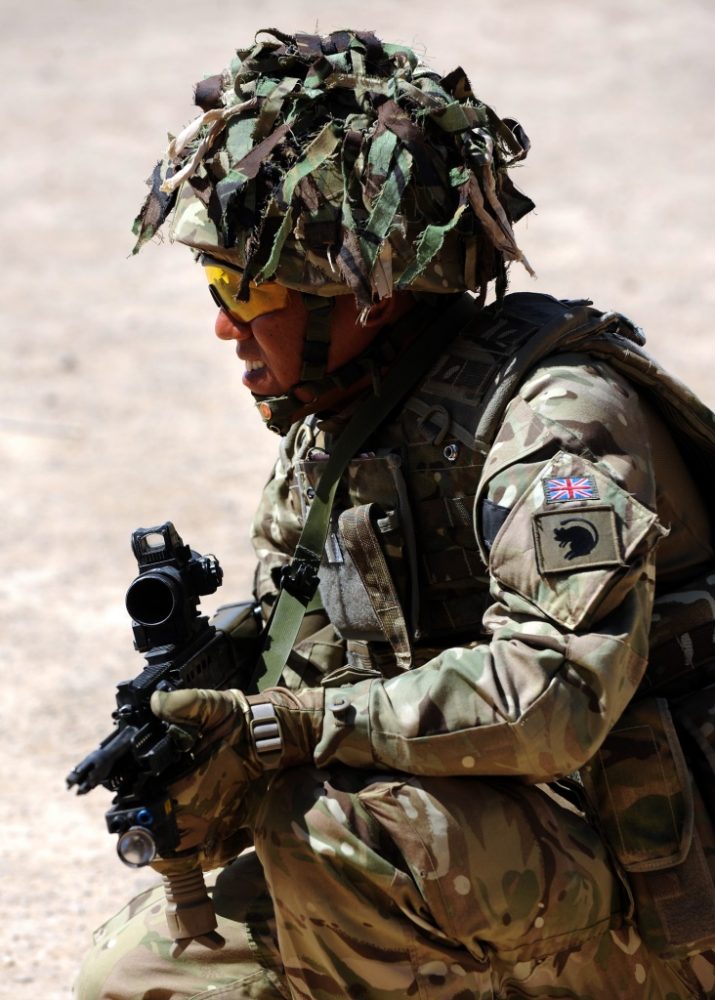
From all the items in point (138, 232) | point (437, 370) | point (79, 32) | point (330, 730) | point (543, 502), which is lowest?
point (330, 730)

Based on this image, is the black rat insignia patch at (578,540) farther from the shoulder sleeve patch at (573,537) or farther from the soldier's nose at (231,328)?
the soldier's nose at (231,328)

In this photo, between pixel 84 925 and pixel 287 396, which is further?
pixel 84 925

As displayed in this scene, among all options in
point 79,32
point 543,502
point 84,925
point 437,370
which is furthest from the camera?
point 79,32

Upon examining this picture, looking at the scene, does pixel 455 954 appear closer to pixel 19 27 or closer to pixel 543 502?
pixel 543 502

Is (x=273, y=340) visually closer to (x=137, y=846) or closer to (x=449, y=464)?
(x=449, y=464)

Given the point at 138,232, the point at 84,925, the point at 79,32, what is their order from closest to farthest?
the point at 138,232 < the point at 84,925 < the point at 79,32

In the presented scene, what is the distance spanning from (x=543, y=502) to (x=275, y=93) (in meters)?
1.31

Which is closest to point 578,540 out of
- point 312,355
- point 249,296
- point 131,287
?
point 312,355

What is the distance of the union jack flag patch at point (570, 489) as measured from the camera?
132 inches

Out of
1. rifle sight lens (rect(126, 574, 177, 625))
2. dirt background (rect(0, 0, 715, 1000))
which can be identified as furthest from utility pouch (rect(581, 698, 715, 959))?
dirt background (rect(0, 0, 715, 1000))

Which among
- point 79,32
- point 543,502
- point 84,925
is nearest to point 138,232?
point 543,502

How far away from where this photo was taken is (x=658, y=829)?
3.55 m

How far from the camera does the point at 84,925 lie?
544 cm

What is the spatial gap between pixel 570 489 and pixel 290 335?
39.3 inches
